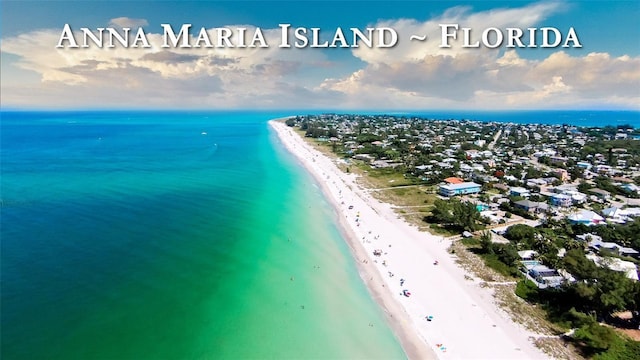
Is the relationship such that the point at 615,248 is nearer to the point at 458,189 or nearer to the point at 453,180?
the point at 458,189

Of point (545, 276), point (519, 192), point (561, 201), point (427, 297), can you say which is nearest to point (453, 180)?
point (519, 192)

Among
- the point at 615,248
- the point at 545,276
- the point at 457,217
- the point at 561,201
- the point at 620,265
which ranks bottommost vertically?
the point at 545,276

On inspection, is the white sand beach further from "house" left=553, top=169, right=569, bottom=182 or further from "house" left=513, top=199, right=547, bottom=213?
"house" left=553, top=169, right=569, bottom=182

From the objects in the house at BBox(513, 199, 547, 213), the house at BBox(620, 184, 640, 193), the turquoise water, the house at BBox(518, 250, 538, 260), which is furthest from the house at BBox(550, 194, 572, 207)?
the turquoise water

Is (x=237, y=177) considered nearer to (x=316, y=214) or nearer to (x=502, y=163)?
(x=316, y=214)

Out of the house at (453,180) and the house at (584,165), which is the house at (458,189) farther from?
the house at (584,165)

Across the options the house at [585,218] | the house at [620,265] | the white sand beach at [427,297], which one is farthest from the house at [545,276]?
the house at [585,218]

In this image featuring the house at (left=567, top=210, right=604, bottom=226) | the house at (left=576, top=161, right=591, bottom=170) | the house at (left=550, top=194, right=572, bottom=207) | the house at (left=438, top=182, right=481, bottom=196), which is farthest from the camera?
the house at (left=576, top=161, right=591, bottom=170)
